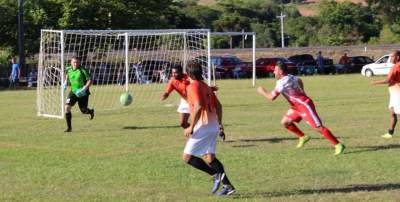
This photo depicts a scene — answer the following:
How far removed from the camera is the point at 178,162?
12.3 metres

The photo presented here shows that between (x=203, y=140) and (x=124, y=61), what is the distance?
26413mm

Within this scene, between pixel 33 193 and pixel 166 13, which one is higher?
pixel 166 13

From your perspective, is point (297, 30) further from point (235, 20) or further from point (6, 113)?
point (6, 113)

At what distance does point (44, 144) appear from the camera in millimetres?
14984

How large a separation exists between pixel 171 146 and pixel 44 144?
8.07ft

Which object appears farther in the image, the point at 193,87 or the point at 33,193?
the point at 33,193

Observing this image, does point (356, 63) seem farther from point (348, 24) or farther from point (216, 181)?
point (216, 181)

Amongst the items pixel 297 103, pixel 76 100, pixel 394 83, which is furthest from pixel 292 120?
pixel 76 100

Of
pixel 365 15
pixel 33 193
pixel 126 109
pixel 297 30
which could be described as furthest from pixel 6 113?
pixel 297 30

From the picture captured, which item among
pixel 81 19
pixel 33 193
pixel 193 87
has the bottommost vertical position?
pixel 33 193

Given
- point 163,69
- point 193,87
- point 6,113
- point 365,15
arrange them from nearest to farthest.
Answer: point 193,87 → point 6,113 → point 163,69 → point 365,15

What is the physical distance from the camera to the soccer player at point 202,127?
894cm

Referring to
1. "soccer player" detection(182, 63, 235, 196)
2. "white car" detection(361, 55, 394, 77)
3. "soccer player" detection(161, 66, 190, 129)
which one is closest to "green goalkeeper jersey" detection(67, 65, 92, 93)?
"soccer player" detection(161, 66, 190, 129)

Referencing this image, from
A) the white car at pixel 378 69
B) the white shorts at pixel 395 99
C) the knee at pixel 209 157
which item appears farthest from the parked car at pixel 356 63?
the knee at pixel 209 157
